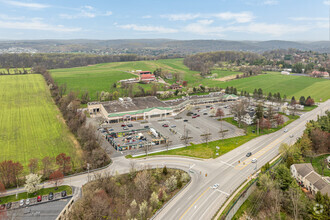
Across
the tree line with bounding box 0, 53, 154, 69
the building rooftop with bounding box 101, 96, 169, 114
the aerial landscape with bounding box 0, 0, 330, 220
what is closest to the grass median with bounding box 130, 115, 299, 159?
the aerial landscape with bounding box 0, 0, 330, 220

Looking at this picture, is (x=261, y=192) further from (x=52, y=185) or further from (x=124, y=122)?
(x=124, y=122)

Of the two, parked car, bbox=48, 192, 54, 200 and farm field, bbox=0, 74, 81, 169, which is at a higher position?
farm field, bbox=0, 74, 81, 169

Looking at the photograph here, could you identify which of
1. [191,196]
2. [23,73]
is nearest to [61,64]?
[23,73]

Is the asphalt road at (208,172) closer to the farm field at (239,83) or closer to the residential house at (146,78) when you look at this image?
the farm field at (239,83)

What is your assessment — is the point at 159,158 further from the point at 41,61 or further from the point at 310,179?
the point at 41,61

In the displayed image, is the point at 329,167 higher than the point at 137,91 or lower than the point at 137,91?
lower

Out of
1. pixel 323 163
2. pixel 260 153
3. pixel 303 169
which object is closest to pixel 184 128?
pixel 260 153

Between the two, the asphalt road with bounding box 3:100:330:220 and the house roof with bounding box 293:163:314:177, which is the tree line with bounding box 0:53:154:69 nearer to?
the asphalt road with bounding box 3:100:330:220
